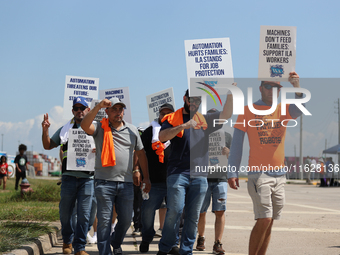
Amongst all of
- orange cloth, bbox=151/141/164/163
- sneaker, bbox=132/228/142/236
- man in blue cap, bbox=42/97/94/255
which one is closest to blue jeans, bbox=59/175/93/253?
man in blue cap, bbox=42/97/94/255

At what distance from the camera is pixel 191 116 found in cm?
571

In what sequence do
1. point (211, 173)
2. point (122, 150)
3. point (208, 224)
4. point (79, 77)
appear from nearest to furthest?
1. point (122, 150)
2. point (211, 173)
3. point (79, 77)
4. point (208, 224)

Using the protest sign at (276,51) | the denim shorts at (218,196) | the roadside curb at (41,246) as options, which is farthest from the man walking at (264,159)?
the roadside curb at (41,246)

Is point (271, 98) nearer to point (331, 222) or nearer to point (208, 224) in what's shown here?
point (208, 224)

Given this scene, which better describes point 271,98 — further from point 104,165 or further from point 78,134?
point 78,134

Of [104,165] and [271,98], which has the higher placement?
[271,98]

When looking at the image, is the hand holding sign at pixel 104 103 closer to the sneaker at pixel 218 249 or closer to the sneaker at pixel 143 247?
the sneaker at pixel 143 247

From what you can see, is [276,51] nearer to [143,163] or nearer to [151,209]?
[143,163]

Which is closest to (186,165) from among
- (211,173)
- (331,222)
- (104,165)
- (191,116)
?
(191,116)

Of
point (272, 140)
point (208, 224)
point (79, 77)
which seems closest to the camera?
point (272, 140)

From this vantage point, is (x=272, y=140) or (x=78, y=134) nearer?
(x=272, y=140)


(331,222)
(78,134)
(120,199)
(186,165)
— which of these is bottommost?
(331,222)

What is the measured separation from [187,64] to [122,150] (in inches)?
64.8

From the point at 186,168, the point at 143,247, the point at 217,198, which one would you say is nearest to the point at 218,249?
the point at 217,198
